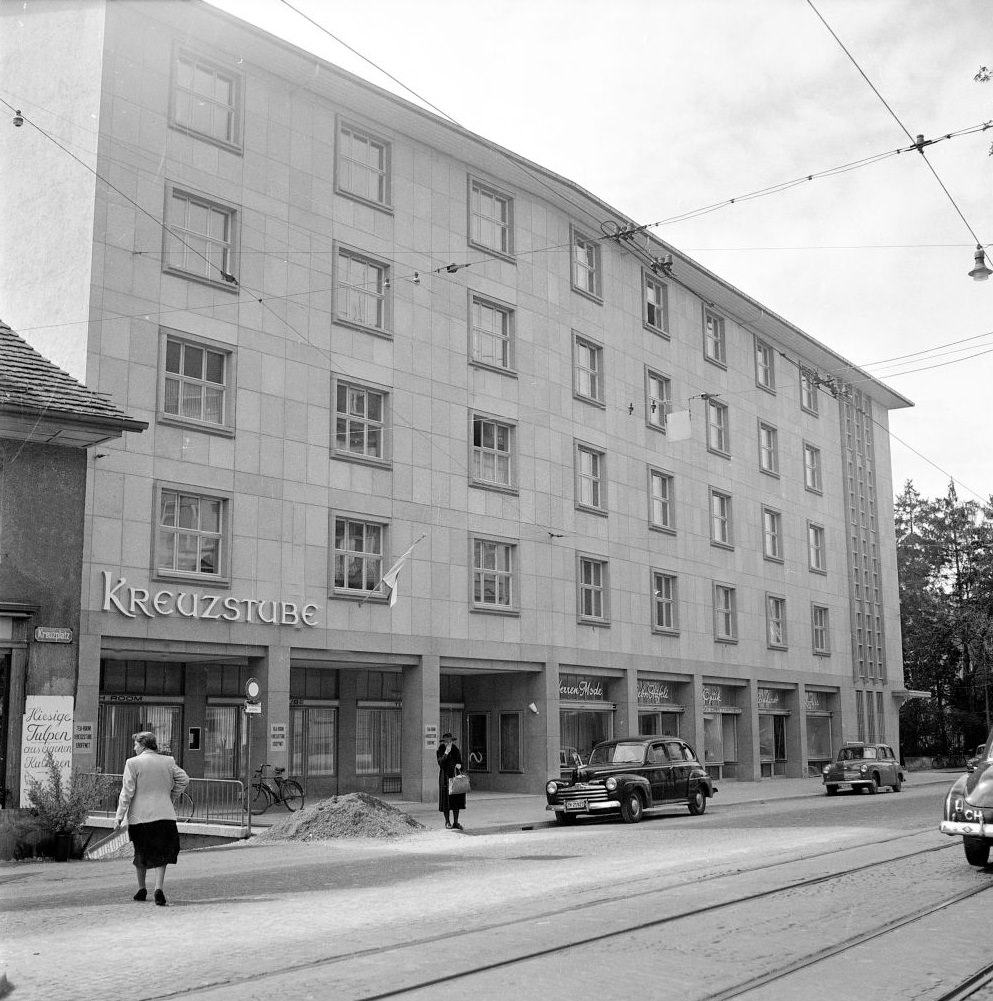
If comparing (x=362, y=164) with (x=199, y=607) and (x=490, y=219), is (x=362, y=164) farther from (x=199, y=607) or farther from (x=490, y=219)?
(x=199, y=607)

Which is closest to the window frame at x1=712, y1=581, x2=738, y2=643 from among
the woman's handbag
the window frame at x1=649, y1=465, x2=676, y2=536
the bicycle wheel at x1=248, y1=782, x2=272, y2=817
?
the window frame at x1=649, y1=465, x2=676, y2=536

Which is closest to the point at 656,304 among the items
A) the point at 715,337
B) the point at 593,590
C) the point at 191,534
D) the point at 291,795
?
the point at 715,337

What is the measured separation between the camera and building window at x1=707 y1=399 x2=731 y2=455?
4453 centimetres

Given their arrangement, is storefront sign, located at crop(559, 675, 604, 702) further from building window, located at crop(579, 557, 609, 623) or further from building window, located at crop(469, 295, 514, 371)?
building window, located at crop(469, 295, 514, 371)

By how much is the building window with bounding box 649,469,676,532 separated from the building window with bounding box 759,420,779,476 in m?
7.15

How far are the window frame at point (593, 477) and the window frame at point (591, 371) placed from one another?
141 centimetres

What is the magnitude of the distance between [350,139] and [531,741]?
1672 centimetres

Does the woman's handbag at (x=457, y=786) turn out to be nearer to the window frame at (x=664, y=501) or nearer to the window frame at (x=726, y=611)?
the window frame at (x=664, y=501)

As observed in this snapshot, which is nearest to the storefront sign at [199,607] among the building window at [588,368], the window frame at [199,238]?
the window frame at [199,238]

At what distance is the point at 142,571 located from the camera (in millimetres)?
25609

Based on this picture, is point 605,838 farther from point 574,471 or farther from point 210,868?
point 574,471

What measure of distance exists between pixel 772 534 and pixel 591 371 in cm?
1301

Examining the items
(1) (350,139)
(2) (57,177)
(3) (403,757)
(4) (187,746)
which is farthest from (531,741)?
(2) (57,177)

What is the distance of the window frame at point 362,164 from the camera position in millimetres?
31000
